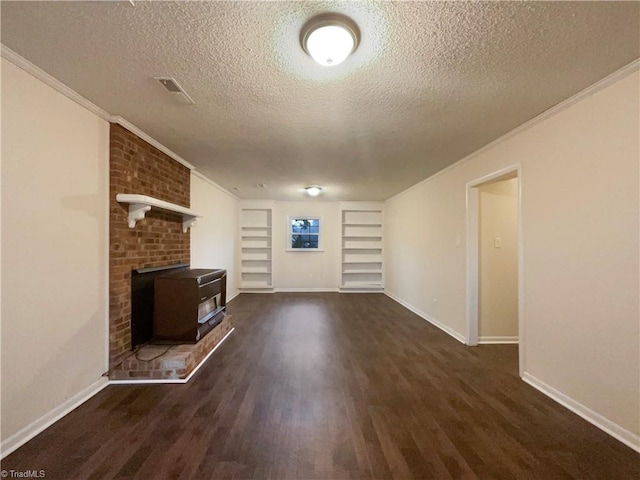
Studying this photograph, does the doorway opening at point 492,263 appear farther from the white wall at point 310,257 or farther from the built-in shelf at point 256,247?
the built-in shelf at point 256,247

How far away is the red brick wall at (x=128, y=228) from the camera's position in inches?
96.7

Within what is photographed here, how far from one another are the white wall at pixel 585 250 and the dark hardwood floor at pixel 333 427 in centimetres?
30

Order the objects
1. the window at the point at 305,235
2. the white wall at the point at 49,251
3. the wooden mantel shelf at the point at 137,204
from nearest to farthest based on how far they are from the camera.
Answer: the white wall at the point at 49,251 < the wooden mantel shelf at the point at 137,204 < the window at the point at 305,235

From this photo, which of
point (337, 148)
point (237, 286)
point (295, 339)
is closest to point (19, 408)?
point (295, 339)

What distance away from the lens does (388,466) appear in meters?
1.54

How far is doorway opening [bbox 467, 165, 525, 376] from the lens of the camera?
3.43m

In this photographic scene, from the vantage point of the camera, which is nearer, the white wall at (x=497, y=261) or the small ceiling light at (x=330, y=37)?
the small ceiling light at (x=330, y=37)

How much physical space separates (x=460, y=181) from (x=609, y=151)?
1.84 metres

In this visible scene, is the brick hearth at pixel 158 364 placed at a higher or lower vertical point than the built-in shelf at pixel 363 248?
lower

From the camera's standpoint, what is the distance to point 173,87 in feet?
6.33

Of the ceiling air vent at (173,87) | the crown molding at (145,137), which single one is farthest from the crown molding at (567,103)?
the crown molding at (145,137)

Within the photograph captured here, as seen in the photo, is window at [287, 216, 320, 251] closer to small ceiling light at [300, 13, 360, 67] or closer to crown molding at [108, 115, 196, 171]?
crown molding at [108, 115, 196, 171]

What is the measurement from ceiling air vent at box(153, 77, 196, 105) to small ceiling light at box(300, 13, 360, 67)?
0.98 m

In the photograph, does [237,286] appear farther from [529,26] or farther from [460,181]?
[529,26]
